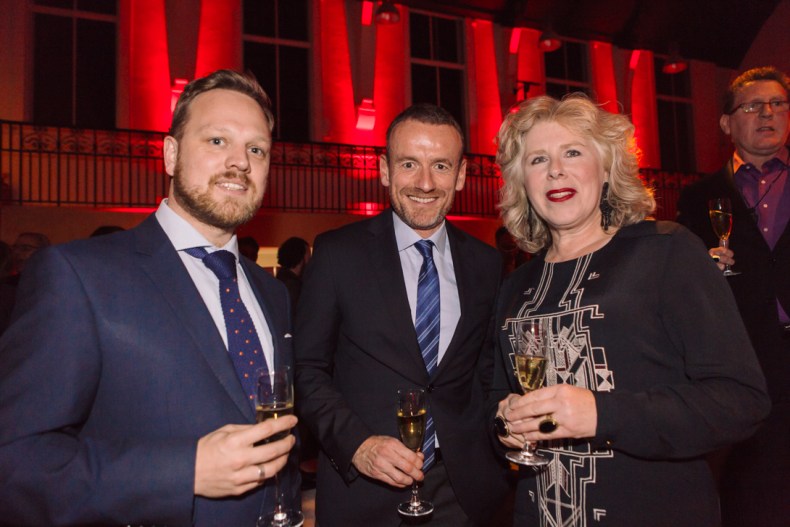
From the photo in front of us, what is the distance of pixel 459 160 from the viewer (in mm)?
2514

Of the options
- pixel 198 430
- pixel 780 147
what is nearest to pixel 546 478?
pixel 198 430

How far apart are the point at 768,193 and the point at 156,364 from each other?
3.16m

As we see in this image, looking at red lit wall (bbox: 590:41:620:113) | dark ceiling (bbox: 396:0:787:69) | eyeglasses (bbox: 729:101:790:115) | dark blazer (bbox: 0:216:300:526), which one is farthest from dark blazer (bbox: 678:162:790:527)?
red lit wall (bbox: 590:41:620:113)

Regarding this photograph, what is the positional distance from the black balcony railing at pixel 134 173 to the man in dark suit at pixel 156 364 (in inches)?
332

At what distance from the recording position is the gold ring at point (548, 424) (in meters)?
1.51

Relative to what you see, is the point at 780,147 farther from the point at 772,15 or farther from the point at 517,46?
the point at 772,15

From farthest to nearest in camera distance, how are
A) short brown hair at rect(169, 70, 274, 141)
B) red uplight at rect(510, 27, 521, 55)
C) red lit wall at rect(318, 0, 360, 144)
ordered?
red uplight at rect(510, 27, 521, 55) → red lit wall at rect(318, 0, 360, 144) → short brown hair at rect(169, 70, 274, 141)

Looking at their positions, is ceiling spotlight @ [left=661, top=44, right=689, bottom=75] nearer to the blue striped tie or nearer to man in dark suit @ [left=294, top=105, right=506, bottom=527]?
man in dark suit @ [left=294, top=105, right=506, bottom=527]

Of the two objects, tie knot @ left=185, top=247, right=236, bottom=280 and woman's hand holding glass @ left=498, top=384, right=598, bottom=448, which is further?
tie knot @ left=185, top=247, right=236, bottom=280

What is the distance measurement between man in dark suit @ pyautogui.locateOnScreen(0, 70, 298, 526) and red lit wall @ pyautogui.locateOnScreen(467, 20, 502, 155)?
12.2 meters

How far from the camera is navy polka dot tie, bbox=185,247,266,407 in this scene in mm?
1646

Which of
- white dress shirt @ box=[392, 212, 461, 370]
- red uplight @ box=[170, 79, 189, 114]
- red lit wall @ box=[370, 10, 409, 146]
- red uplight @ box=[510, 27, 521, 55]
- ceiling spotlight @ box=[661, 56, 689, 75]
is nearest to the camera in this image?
white dress shirt @ box=[392, 212, 461, 370]

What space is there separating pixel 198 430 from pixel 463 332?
1151 millimetres

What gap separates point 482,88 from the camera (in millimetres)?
13547
